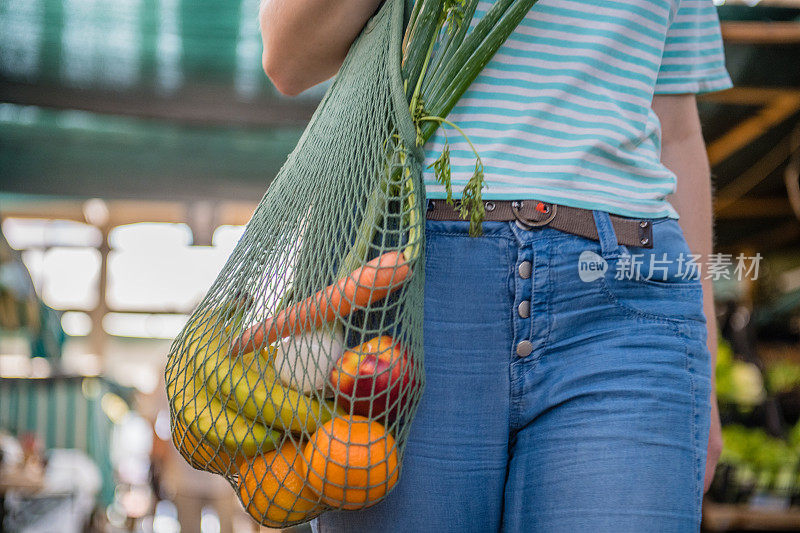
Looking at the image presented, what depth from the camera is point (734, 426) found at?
3.47 m

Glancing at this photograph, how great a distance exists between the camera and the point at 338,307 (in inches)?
29.8

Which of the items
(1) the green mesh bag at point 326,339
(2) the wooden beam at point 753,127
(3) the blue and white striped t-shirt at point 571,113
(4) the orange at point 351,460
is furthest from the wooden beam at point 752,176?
(4) the orange at point 351,460

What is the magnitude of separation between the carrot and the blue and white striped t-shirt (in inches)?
5.5

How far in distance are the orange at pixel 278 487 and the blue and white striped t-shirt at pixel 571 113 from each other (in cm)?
31

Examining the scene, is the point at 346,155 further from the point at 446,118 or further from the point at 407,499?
the point at 407,499

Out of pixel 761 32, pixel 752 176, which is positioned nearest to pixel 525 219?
pixel 761 32

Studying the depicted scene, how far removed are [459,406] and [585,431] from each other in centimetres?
13

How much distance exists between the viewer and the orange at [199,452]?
80 centimetres

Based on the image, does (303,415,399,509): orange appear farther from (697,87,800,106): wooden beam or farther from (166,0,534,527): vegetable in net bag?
(697,87,800,106): wooden beam

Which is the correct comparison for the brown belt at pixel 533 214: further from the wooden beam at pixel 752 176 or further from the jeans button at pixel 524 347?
the wooden beam at pixel 752 176

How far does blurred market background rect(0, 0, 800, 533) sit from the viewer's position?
317cm

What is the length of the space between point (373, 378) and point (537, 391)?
21 centimetres

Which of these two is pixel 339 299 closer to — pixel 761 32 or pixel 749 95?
pixel 761 32

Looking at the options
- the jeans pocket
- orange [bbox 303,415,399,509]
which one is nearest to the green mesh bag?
orange [bbox 303,415,399,509]
